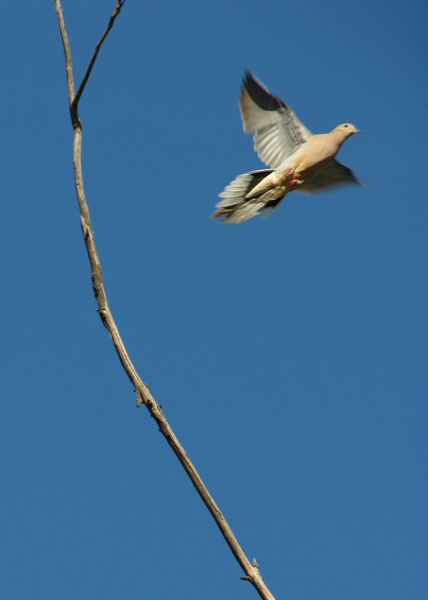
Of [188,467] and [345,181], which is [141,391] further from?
[345,181]

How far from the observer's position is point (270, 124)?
4.92m

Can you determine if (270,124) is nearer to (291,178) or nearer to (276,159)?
(276,159)

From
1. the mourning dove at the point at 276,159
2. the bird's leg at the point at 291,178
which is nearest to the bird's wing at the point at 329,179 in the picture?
the mourning dove at the point at 276,159

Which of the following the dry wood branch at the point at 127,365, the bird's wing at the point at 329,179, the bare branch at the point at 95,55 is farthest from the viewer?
the bird's wing at the point at 329,179

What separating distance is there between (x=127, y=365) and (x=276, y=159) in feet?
8.26

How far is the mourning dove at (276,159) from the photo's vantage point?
4.50 m

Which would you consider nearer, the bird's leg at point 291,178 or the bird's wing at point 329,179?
the bird's leg at point 291,178

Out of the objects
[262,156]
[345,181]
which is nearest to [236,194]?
[262,156]

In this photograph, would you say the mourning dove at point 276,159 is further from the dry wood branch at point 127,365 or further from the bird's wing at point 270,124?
the dry wood branch at point 127,365

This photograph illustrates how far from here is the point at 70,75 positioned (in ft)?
10.5

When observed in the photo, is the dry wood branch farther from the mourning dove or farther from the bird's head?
the bird's head

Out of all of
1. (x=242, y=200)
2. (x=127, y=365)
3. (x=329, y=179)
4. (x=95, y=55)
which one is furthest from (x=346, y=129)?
(x=127, y=365)

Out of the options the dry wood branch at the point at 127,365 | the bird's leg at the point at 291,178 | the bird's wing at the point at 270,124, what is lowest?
the dry wood branch at the point at 127,365

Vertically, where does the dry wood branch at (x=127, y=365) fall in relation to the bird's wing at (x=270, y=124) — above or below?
below
